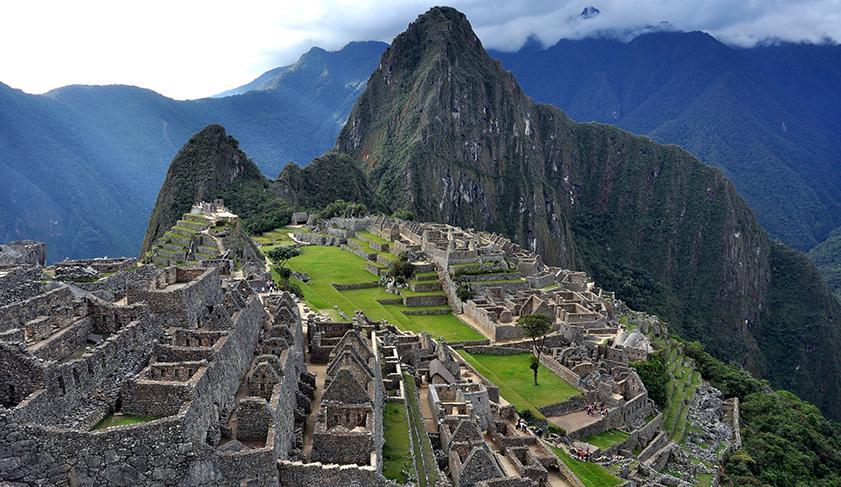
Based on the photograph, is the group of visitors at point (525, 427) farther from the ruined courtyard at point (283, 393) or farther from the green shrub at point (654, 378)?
the green shrub at point (654, 378)

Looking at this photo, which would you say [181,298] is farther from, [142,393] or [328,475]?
[328,475]

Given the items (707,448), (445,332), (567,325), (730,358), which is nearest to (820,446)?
(707,448)

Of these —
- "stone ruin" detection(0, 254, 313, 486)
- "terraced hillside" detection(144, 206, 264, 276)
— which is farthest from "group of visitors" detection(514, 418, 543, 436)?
"terraced hillside" detection(144, 206, 264, 276)

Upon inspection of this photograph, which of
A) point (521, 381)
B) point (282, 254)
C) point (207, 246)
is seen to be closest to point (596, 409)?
point (521, 381)

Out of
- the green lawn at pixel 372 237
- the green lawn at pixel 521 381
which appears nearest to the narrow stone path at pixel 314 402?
the green lawn at pixel 521 381

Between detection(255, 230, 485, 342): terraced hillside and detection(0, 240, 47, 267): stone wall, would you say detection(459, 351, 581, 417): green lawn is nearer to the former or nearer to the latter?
detection(255, 230, 485, 342): terraced hillside

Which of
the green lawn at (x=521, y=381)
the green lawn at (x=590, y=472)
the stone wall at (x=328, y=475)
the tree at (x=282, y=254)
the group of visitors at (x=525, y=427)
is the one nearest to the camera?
the stone wall at (x=328, y=475)

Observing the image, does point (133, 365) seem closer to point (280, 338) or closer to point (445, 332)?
point (280, 338)
